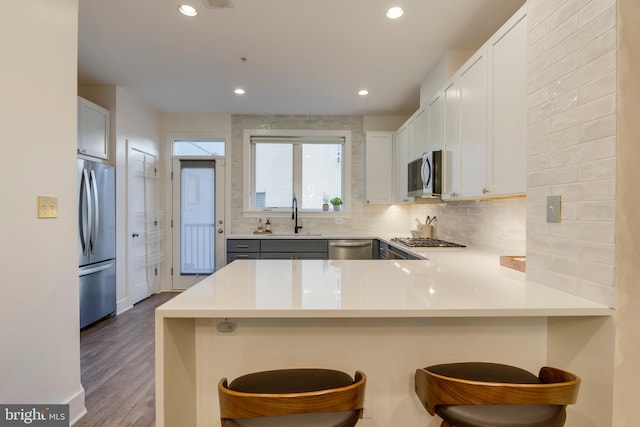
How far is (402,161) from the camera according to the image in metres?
3.89

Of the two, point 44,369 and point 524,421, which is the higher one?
point 524,421

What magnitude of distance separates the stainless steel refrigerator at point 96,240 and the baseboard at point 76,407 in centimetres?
144

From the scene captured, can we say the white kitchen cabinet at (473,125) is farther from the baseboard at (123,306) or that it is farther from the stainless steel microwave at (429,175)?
the baseboard at (123,306)

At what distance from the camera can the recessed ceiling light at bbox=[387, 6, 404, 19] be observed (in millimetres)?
2154

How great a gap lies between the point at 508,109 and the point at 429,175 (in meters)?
1.08

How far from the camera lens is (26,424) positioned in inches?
58.5

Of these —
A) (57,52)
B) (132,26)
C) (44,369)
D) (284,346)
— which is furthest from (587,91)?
(132,26)

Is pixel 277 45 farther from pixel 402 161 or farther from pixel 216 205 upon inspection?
pixel 216 205

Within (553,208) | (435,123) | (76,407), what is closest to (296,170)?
(435,123)

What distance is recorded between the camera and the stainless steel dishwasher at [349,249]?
13.2ft

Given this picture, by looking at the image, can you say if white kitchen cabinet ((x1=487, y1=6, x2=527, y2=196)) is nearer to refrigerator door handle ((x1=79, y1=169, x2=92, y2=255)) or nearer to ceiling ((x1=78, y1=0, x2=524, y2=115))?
ceiling ((x1=78, y1=0, x2=524, y2=115))

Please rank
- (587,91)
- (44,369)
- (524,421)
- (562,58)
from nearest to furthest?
→ (524,421) → (587,91) → (562,58) → (44,369)

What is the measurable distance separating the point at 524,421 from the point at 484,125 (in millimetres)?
1620

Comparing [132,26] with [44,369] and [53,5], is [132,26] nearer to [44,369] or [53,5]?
[53,5]
